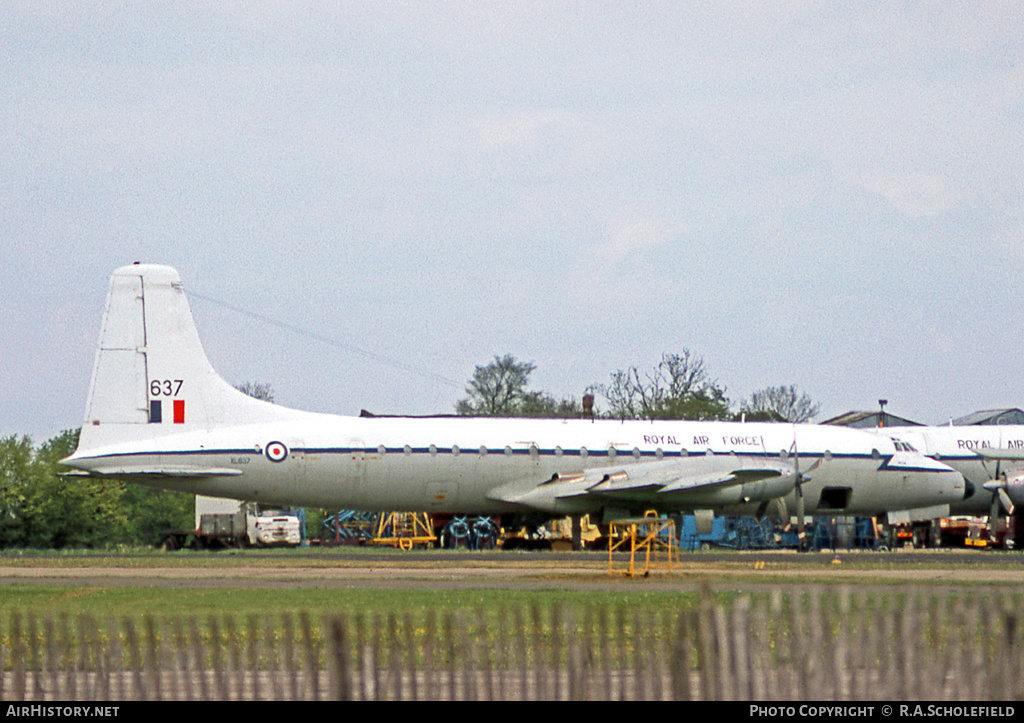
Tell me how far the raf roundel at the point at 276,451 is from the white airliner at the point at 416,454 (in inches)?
1.8

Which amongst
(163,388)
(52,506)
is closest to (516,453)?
(163,388)

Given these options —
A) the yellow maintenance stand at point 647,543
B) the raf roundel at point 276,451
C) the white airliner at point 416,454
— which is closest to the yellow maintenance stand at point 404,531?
the yellow maintenance stand at point 647,543

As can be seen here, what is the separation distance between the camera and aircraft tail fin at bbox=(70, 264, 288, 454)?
1775 inches

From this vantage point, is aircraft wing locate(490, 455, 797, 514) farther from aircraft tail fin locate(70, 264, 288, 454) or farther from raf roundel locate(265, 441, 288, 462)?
aircraft tail fin locate(70, 264, 288, 454)

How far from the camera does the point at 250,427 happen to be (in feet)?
→ 150

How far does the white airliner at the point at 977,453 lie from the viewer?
56094 millimetres

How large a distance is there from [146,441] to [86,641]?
116ft

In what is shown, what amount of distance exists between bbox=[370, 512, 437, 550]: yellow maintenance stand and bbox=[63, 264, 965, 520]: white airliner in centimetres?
1187

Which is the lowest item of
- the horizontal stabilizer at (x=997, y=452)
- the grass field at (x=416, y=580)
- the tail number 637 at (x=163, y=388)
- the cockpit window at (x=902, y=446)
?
the grass field at (x=416, y=580)

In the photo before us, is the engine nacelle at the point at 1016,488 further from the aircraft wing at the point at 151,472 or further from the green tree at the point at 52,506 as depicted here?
the green tree at the point at 52,506

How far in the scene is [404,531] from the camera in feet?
212

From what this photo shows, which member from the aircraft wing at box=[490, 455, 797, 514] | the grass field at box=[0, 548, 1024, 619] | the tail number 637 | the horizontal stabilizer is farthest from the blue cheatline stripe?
the horizontal stabilizer

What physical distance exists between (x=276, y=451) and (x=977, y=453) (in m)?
29.6

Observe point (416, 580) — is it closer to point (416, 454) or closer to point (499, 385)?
point (416, 454)
